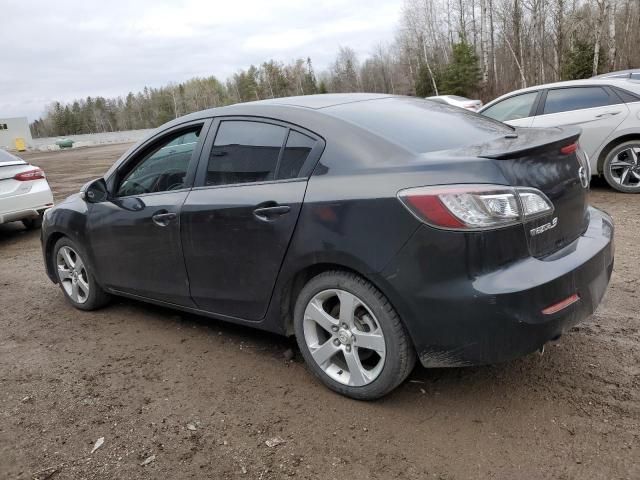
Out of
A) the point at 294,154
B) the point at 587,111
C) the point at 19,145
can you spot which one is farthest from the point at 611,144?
the point at 19,145

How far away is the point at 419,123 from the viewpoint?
311 centimetres

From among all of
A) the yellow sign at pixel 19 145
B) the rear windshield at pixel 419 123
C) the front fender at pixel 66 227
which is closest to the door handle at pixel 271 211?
the rear windshield at pixel 419 123

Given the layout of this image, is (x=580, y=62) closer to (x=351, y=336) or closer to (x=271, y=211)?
(x=271, y=211)

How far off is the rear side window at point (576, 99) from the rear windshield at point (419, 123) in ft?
16.0

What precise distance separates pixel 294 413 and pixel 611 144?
6.43 metres

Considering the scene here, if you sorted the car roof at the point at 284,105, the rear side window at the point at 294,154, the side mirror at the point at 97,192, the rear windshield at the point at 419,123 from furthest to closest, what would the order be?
the side mirror at the point at 97,192 → the car roof at the point at 284,105 → the rear side window at the point at 294,154 → the rear windshield at the point at 419,123

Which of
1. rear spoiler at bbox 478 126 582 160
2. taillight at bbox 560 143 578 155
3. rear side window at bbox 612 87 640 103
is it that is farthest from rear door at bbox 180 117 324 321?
rear side window at bbox 612 87 640 103

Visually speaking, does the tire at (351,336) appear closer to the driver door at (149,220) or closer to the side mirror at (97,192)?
the driver door at (149,220)

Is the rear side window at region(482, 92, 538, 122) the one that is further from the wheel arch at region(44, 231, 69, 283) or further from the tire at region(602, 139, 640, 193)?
the wheel arch at region(44, 231, 69, 283)

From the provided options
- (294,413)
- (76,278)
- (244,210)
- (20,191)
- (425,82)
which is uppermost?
(425,82)

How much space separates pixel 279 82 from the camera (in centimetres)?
9250

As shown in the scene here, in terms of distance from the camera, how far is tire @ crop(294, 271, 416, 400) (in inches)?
103

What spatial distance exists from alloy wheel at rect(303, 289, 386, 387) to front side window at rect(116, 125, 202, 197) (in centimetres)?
133

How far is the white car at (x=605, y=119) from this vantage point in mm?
7121
